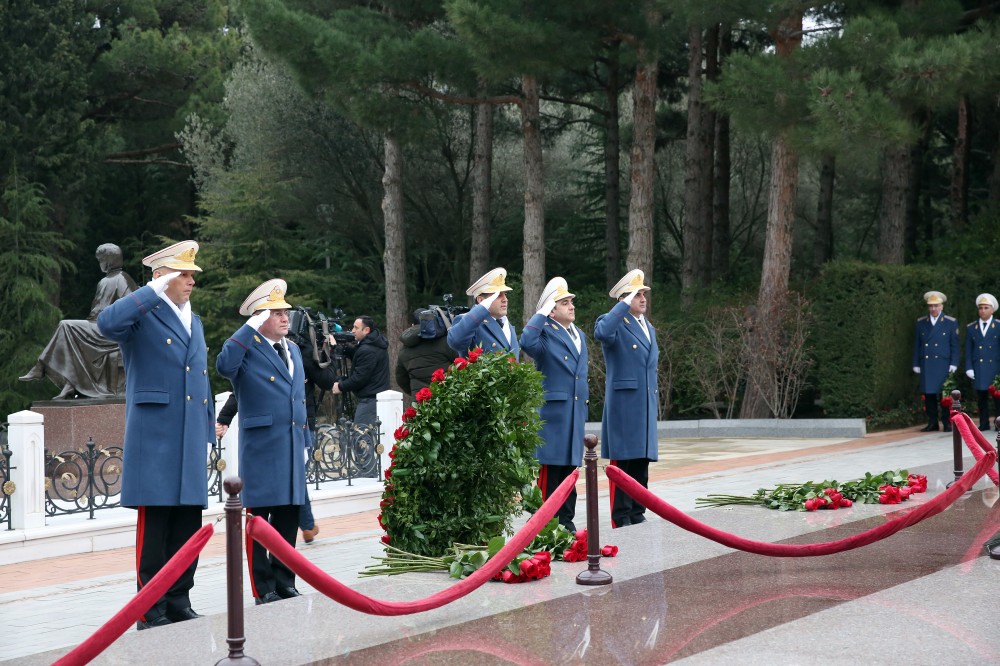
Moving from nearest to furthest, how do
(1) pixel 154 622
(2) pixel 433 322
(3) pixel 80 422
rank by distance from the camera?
1. (1) pixel 154 622
2. (2) pixel 433 322
3. (3) pixel 80 422

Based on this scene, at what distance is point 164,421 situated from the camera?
632 centimetres

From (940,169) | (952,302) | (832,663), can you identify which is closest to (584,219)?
(940,169)

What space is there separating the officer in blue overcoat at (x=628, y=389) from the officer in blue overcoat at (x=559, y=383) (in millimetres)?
253

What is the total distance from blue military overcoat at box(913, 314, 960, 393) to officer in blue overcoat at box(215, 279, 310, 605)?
40.2 feet

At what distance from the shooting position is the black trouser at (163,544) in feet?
20.1

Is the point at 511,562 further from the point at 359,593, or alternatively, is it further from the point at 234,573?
the point at 234,573

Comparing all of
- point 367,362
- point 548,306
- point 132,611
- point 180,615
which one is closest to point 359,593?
point 132,611

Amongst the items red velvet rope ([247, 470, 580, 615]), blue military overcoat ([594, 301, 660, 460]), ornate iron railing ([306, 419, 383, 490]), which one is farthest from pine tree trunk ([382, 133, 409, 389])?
red velvet rope ([247, 470, 580, 615])

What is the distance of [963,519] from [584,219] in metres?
22.7

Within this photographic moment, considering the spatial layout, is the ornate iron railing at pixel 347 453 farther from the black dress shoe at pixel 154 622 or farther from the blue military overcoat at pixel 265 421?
the black dress shoe at pixel 154 622

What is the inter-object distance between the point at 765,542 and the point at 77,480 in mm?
5788

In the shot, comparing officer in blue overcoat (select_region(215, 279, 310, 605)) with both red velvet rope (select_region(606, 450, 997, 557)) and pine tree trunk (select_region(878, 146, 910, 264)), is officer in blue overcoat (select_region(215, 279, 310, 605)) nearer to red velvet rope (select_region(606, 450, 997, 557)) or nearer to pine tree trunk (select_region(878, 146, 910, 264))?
red velvet rope (select_region(606, 450, 997, 557))

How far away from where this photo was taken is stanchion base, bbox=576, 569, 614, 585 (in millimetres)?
6570

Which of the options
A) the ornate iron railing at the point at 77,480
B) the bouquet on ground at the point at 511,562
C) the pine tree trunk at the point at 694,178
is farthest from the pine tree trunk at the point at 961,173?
the bouquet on ground at the point at 511,562
